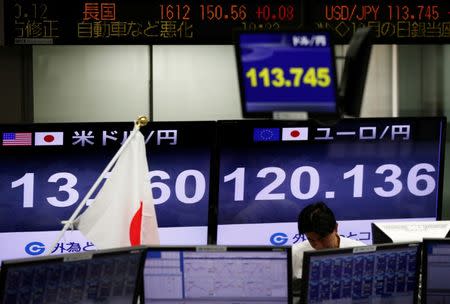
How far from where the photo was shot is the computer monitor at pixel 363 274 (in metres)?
4.29

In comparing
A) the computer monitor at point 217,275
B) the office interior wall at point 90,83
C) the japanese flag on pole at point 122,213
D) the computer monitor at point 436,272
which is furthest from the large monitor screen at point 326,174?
→ the computer monitor at point 217,275

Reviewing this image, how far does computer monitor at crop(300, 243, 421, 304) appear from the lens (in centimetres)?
429

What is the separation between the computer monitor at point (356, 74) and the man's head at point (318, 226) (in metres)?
1.81

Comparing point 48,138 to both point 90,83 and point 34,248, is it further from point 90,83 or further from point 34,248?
point 90,83

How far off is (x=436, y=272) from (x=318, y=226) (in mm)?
1111

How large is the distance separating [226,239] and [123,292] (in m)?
2.62

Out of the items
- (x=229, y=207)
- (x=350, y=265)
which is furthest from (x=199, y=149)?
(x=350, y=265)

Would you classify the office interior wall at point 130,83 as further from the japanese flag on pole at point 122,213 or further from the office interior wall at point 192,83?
the japanese flag on pole at point 122,213

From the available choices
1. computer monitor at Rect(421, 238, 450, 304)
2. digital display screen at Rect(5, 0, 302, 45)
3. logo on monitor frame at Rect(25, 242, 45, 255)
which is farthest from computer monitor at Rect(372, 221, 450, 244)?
logo on monitor frame at Rect(25, 242, 45, 255)

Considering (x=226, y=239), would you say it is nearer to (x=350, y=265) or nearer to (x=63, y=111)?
(x=63, y=111)

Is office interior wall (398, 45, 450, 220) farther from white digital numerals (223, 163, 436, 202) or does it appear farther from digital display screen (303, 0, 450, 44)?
white digital numerals (223, 163, 436, 202)

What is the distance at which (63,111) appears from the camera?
26.2 feet

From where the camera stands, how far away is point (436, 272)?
14.9ft

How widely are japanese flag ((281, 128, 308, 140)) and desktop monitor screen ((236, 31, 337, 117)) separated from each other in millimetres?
3010
